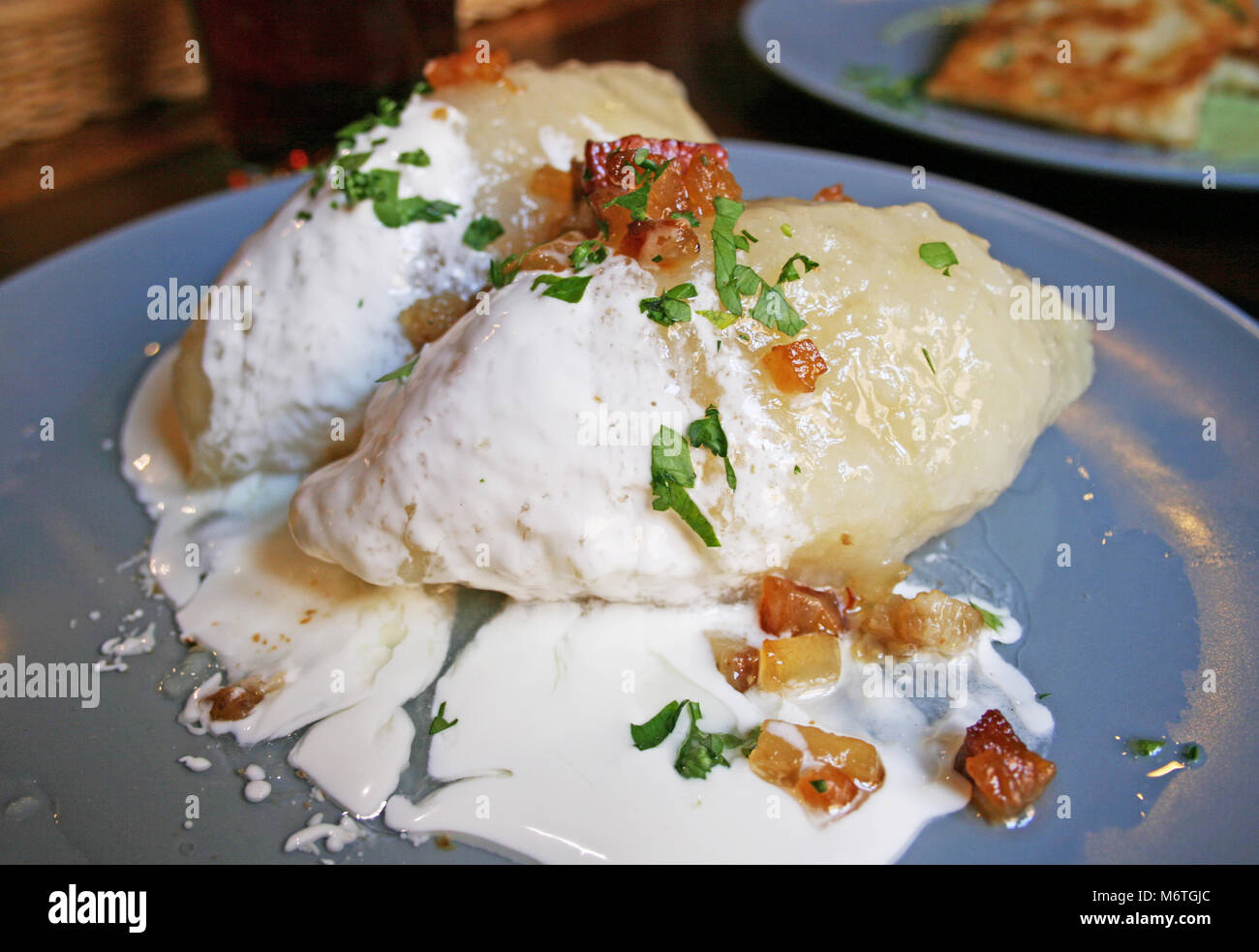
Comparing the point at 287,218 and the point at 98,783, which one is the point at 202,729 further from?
the point at 287,218

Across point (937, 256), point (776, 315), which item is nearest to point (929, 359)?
point (937, 256)

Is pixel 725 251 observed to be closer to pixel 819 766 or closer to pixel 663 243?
pixel 663 243

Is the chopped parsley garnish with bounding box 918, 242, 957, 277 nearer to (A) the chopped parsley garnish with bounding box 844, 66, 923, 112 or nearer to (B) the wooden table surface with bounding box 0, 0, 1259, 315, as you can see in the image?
(B) the wooden table surface with bounding box 0, 0, 1259, 315

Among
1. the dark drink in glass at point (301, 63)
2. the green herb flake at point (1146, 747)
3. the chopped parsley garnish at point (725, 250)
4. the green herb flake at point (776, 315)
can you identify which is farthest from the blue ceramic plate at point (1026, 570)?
the chopped parsley garnish at point (725, 250)

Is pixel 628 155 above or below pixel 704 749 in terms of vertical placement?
above

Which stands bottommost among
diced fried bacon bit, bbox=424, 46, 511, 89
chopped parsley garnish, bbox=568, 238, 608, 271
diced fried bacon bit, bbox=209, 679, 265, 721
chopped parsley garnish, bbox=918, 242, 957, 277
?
diced fried bacon bit, bbox=209, 679, 265, 721

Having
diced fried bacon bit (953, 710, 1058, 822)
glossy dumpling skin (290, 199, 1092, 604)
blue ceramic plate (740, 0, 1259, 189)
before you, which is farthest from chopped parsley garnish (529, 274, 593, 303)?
blue ceramic plate (740, 0, 1259, 189)
